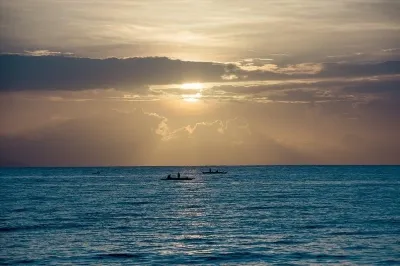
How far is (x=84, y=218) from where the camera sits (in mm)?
83500

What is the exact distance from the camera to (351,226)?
235 ft

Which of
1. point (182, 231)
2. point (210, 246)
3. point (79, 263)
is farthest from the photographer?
point (182, 231)

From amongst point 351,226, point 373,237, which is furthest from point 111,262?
point 351,226

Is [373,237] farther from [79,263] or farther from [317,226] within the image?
[79,263]

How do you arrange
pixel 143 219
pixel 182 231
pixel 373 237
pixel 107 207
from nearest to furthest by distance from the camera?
1. pixel 373 237
2. pixel 182 231
3. pixel 143 219
4. pixel 107 207

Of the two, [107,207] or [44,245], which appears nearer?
[44,245]

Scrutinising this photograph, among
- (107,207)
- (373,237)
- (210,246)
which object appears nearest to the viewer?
(210,246)

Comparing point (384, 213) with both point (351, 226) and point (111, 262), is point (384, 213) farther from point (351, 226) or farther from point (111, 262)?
point (111, 262)

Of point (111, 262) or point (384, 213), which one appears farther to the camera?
point (384, 213)

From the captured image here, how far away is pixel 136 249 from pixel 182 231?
1318 cm

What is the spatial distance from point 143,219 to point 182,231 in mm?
13268

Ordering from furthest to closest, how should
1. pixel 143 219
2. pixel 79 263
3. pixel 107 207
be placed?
pixel 107 207 → pixel 143 219 → pixel 79 263

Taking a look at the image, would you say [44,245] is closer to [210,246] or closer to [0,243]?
[0,243]

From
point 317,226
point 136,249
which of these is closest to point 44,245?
point 136,249
